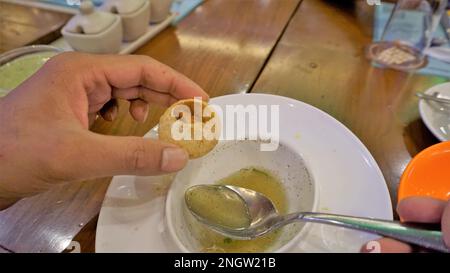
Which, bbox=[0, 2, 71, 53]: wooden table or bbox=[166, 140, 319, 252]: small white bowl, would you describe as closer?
bbox=[166, 140, 319, 252]: small white bowl

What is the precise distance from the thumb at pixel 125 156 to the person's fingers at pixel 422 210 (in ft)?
1.15

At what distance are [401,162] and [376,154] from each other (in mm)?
50

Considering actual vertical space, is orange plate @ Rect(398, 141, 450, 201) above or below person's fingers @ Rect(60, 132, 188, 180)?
below

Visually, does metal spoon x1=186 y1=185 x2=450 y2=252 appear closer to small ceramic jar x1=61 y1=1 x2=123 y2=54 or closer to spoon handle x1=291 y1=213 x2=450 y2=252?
spoon handle x1=291 y1=213 x2=450 y2=252

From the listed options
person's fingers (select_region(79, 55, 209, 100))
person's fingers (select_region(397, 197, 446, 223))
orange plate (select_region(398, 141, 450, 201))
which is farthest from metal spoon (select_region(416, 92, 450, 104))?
person's fingers (select_region(79, 55, 209, 100))

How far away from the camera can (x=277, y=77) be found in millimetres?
909

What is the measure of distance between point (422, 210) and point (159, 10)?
0.94 m

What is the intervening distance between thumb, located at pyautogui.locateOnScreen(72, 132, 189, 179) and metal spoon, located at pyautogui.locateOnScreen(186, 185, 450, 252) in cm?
13

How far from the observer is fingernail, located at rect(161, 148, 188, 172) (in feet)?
1.68

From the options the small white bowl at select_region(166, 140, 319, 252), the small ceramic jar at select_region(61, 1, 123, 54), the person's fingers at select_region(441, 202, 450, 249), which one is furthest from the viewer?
the small ceramic jar at select_region(61, 1, 123, 54)

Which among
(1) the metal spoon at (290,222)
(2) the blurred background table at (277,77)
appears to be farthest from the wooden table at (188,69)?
(1) the metal spoon at (290,222)

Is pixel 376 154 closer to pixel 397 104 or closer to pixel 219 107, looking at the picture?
pixel 397 104

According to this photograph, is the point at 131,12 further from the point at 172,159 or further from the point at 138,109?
the point at 172,159

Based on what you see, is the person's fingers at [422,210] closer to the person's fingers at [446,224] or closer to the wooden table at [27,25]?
the person's fingers at [446,224]
